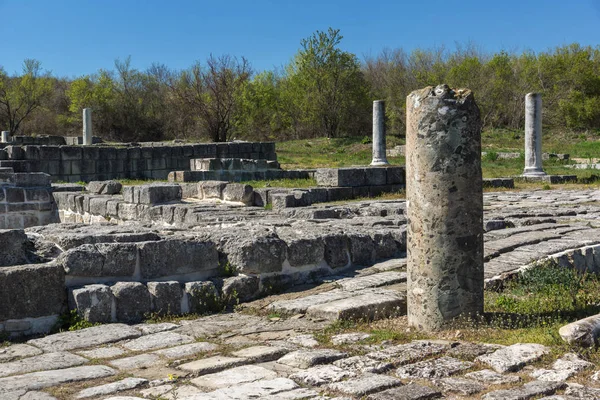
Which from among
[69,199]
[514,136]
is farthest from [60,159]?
[514,136]

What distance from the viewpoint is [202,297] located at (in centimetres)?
646

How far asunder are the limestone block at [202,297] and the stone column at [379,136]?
65.3ft

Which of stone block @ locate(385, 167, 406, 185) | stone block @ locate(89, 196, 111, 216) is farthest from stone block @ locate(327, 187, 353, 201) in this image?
stone block @ locate(89, 196, 111, 216)

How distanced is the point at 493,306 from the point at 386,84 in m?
46.2

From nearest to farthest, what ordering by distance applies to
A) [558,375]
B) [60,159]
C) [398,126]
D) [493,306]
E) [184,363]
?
[558,375] → [184,363] → [493,306] → [60,159] → [398,126]

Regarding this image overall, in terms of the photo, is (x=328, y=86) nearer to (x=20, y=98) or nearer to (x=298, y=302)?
(x=20, y=98)

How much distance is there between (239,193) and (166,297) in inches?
310

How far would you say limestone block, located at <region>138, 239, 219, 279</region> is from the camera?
21.7 ft

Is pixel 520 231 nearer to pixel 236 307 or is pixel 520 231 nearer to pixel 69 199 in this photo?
pixel 236 307

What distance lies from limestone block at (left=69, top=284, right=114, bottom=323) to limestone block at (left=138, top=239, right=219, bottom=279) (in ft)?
1.96

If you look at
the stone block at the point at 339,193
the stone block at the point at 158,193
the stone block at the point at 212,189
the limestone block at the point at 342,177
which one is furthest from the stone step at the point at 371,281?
the limestone block at the point at 342,177

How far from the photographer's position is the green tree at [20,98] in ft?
163

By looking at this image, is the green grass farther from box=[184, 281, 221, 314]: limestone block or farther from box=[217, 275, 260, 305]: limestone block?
box=[184, 281, 221, 314]: limestone block

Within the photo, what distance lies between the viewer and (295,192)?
47.9 ft
